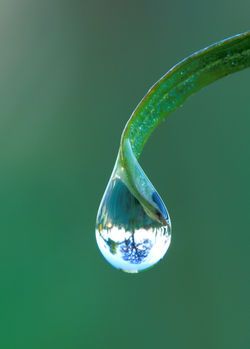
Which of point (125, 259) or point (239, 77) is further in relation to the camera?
point (239, 77)

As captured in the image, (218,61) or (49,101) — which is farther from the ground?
(49,101)

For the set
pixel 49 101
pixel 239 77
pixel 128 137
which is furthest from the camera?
pixel 49 101

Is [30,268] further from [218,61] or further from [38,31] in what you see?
[218,61]

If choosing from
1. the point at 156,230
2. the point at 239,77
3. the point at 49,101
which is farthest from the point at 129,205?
the point at 49,101
